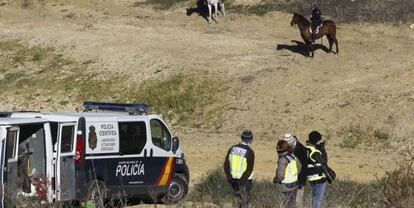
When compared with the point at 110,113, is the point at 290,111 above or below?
below

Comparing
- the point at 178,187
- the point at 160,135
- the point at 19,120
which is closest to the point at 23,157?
the point at 19,120

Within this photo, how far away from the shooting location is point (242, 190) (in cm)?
1220

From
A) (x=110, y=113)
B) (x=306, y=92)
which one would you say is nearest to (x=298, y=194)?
(x=110, y=113)

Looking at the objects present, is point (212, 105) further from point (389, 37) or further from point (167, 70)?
point (389, 37)

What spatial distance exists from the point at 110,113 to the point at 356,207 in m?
6.27

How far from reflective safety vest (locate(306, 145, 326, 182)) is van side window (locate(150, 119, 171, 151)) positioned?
4130 mm

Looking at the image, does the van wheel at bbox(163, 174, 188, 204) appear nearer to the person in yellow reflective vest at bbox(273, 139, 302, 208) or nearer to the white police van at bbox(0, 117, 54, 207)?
the white police van at bbox(0, 117, 54, 207)

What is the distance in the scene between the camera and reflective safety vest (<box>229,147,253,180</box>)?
13.8m

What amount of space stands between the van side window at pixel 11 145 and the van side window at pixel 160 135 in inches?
142

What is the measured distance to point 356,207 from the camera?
1196 cm

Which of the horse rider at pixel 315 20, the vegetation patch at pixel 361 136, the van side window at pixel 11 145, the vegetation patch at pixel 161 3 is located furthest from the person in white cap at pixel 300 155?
the vegetation patch at pixel 161 3

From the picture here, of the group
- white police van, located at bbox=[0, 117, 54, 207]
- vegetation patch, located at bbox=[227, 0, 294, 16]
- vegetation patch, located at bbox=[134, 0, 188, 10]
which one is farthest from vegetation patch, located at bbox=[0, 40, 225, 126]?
white police van, located at bbox=[0, 117, 54, 207]

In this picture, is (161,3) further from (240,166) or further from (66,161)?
(240,166)

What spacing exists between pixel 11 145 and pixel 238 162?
156 inches
